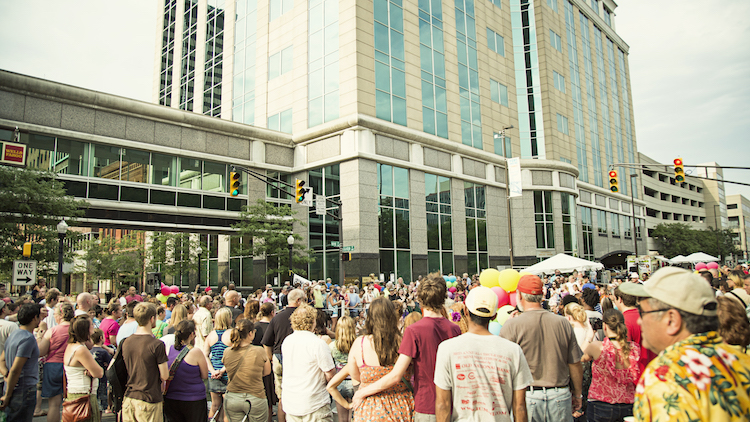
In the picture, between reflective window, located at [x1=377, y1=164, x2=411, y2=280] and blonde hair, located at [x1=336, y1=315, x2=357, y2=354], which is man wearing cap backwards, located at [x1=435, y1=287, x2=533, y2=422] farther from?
reflective window, located at [x1=377, y1=164, x2=411, y2=280]

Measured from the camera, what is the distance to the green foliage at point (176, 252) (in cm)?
3562

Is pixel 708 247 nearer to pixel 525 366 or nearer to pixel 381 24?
pixel 381 24

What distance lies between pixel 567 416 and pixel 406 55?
30249 mm

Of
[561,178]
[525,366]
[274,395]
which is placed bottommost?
[274,395]

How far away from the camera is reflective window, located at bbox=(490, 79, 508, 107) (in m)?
39.8

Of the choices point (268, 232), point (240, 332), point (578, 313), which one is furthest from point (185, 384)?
point (268, 232)

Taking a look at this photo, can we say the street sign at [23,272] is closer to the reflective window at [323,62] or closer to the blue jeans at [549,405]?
the blue jeans at [549,405]

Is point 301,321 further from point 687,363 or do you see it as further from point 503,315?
point 687,363

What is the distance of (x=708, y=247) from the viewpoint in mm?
72625

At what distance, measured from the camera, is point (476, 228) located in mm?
36250

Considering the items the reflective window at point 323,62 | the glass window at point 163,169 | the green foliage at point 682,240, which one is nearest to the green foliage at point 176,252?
the glass window at point 163,169

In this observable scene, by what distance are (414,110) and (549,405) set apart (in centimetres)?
2900

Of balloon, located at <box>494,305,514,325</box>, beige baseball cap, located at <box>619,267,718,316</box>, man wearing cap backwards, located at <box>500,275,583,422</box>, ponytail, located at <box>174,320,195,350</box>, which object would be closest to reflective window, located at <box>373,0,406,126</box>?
balloon, located at <box>494,305,514,325</box>

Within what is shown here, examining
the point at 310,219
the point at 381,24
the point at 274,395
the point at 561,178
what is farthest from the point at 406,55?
the point at 274,395
